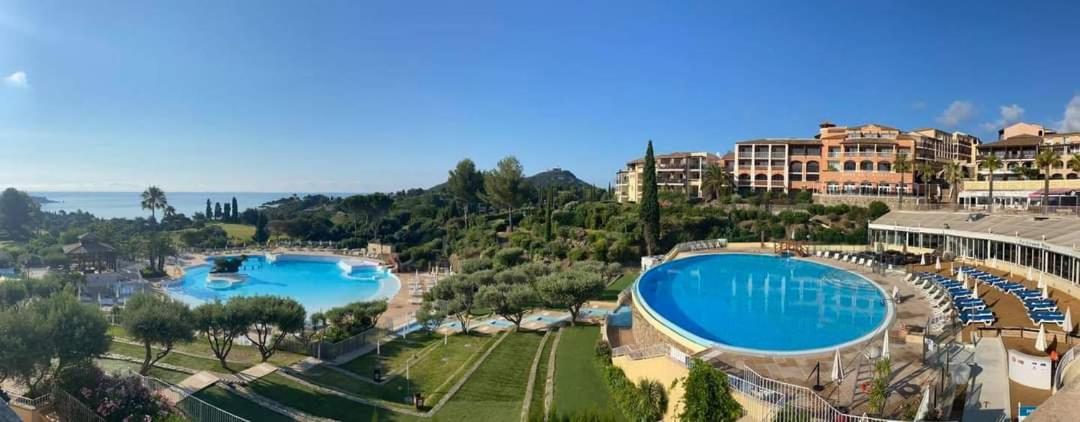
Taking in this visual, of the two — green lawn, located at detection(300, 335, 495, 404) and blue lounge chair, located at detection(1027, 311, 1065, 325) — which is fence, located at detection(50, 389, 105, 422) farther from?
blue lounge chair, located at detection(1027, 311, 1065, 325)

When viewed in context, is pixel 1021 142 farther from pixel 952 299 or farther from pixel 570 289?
pixel 570 289

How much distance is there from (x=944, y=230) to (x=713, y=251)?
11.2 m

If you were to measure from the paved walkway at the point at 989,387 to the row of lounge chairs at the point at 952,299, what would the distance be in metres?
2.58

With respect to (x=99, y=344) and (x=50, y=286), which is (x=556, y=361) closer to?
(x=99, y=344)

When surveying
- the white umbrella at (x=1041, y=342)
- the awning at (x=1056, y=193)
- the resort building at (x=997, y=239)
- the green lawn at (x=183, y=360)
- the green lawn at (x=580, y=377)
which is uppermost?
the awning at (x=1056, y=193)

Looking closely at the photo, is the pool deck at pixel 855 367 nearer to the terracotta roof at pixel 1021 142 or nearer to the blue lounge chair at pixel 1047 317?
the blue lounge chair at pixel 1047 317

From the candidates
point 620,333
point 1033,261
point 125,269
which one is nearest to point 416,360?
point 620,333

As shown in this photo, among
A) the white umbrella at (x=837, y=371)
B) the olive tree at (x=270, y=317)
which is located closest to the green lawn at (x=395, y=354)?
the olive tree at (x=270, y=317)

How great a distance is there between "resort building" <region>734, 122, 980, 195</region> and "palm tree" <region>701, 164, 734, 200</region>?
521 cm

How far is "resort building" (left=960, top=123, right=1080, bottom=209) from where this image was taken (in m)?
32.4

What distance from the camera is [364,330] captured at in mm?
20781

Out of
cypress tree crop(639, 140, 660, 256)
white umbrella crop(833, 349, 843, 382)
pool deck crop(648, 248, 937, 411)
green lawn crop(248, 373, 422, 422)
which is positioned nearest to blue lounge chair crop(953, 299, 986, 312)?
pool deck crop(648, 248, 937, 411)

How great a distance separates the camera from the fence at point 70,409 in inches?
392

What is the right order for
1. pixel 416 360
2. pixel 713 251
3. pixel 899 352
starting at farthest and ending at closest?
pixel 713 251 → pixel 416 360 → pixel 899 352
